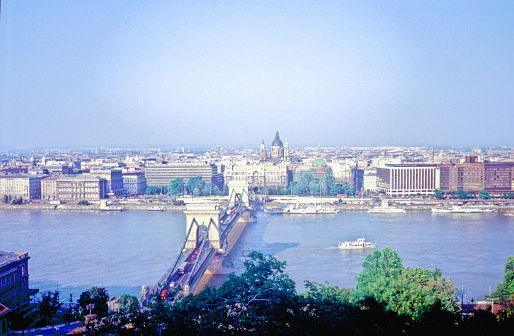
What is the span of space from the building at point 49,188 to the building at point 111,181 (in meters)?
1.35

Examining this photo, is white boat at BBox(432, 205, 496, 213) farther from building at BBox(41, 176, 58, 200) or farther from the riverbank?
building at BBox(41, 176, 58, 200)

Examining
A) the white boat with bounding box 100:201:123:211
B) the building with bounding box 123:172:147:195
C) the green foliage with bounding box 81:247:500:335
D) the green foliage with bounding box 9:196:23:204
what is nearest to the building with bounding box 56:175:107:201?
the green foliage with bounding box 9:196:23:204

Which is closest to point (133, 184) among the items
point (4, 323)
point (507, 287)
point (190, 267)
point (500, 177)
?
point (500, 177)

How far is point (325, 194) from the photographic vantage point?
19.5 m

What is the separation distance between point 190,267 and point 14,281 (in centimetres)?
213

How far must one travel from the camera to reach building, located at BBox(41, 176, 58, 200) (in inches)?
719

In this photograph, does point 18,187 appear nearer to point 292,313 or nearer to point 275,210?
point 275,210

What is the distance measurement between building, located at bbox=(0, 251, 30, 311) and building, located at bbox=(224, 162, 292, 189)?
51.7ft

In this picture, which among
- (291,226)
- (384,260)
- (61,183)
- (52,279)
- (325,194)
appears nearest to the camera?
(384,260)

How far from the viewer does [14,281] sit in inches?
216

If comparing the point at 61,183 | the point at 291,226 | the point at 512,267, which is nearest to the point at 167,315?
the point at 512,267

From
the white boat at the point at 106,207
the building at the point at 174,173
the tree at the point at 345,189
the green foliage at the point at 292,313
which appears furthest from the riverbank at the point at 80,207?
the green foliage at the point at 292,313

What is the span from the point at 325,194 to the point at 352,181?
3059 millimetres

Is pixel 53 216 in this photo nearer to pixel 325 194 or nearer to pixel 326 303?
pixel 325 194
